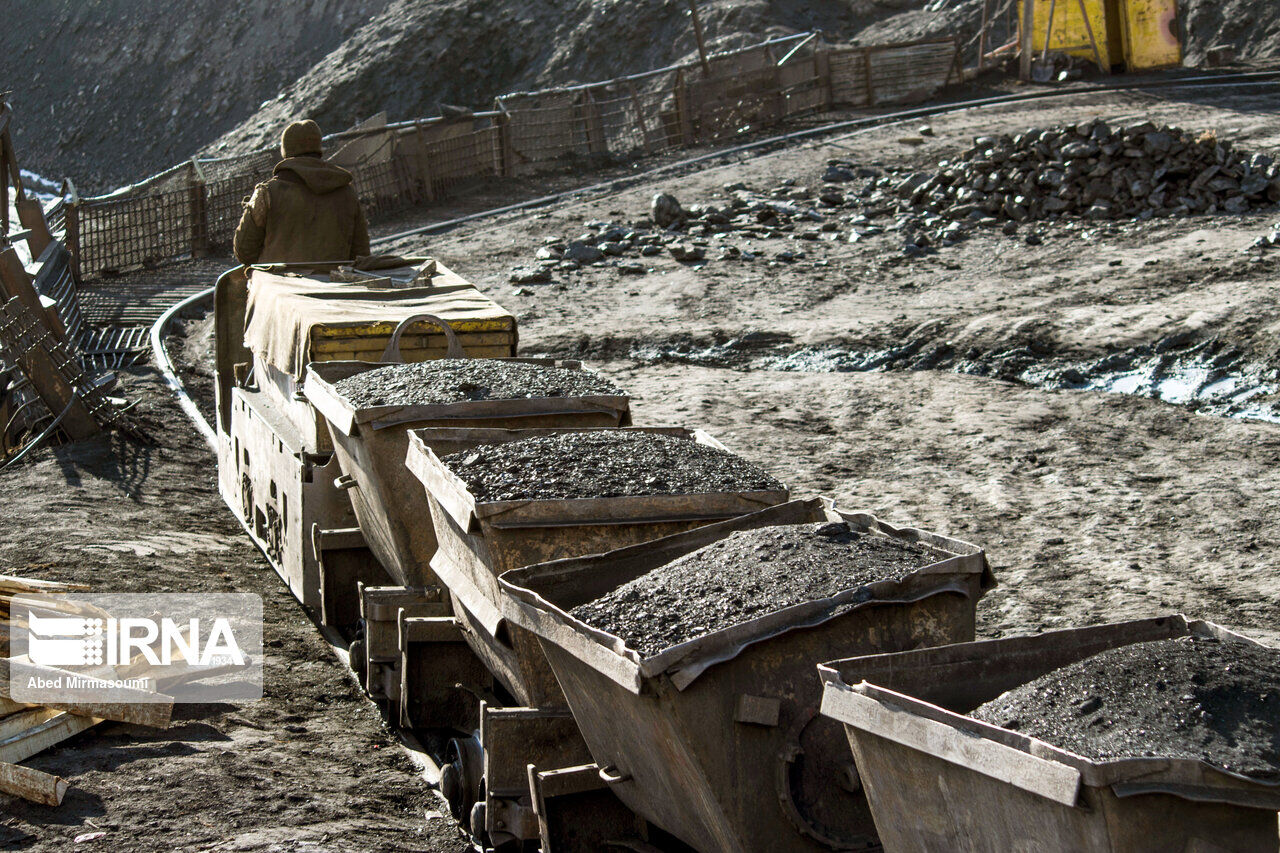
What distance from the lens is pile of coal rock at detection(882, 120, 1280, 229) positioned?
1490 cm

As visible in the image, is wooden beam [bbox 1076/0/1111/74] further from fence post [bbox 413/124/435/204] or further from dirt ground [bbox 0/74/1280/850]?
fence post [bbox 413/124/435/204]

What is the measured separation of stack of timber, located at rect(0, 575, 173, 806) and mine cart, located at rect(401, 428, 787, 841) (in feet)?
4.73

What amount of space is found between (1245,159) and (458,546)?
13328mm

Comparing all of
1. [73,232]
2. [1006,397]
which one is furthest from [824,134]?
[1006,397]

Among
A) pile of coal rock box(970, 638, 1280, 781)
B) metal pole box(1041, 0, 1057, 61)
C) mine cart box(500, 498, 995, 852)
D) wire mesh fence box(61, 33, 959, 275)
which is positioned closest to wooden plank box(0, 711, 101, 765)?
mine cart box(500, 498, 995, 852)

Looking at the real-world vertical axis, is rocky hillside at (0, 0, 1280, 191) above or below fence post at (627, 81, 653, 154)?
above

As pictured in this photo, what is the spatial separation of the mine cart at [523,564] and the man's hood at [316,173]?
15.2ft

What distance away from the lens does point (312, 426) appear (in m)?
6.94

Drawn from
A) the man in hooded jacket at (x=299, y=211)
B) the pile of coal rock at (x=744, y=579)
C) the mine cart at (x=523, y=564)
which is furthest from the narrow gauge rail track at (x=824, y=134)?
the pile of coal rock at (x=744, y=579)

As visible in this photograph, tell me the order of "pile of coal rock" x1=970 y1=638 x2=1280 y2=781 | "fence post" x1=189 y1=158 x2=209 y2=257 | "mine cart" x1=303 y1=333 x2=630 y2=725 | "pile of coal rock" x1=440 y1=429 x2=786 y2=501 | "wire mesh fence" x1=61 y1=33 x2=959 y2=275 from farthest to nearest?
1. "fence post" x1=189 y1=158 x2=209 y2=257
2. "wire mesh fence" x1=61 y1=33 x2=959 y2=275
3. "mine cart" x1=303 y1=333 x2=630 y2=725
4. "pile of coal rock" x1=440 y1=429 x2=786 y2=501
5. "pile of coal rock" x1=970 y1=638 x2=1280 y2=781

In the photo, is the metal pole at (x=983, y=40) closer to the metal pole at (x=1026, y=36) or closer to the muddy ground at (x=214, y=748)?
the metal pole at (x=1026, y=36)

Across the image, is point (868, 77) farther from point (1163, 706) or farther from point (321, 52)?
point (1163, 706)

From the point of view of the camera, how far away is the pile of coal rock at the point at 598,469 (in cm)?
482

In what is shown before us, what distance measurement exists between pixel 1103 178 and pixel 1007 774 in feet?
47.1
